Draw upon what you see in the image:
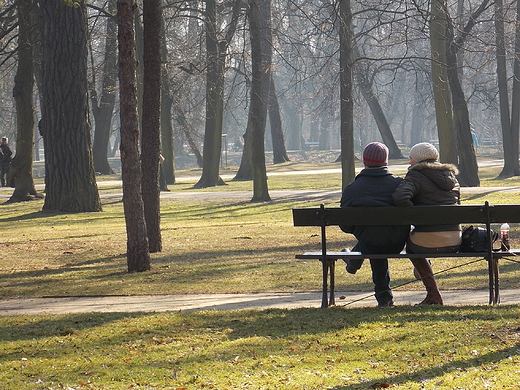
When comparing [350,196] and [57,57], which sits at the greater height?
[57,57]


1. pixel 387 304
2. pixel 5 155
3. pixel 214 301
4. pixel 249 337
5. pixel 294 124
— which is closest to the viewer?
pixel 249 337

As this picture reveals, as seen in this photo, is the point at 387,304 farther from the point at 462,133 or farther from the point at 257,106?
the point at 462,133

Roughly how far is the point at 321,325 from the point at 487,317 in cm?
125

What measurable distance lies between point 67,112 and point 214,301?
12.6 meters

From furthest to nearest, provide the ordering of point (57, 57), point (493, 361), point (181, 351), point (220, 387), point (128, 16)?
point (57, 57) → point (128, 16) → point (181, 351) → point (493, 361) → point (220, 387)

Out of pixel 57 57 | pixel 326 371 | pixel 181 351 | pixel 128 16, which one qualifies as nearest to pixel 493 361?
pixel 326 371

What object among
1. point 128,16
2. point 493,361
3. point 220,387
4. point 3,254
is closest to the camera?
point 220,387

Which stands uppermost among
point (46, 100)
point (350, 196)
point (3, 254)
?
point (46, 100)

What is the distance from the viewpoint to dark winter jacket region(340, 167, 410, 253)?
7164 millimetres

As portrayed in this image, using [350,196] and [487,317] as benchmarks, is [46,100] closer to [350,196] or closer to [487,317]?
[350,196]

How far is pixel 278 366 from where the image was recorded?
5.18 m

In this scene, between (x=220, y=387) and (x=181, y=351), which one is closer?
(x=220, y=387)

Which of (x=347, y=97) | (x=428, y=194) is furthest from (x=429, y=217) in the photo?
(x=347, y=97)

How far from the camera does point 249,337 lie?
20.1ft
